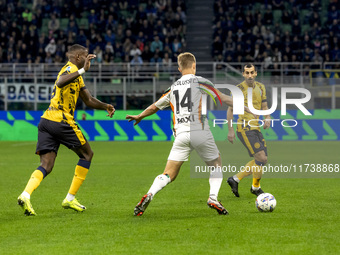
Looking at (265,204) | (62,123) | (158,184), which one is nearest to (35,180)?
(62,123)

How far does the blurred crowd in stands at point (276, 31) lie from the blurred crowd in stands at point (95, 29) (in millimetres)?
2052

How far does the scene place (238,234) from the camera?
6.96 metres

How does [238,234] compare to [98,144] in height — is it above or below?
above

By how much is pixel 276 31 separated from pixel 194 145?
903 inches

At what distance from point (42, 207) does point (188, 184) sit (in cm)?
365

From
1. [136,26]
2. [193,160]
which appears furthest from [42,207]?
[136,26]

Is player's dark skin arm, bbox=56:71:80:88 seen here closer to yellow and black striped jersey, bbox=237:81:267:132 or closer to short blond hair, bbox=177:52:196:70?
short blond hair, bbox=177:52:196:70

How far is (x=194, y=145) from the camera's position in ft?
26.8

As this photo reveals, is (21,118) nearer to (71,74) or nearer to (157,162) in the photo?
(157,162)

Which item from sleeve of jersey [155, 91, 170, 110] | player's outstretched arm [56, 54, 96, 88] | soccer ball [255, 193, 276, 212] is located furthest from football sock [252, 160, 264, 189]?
player's outstretched arm [56, 54, 96, 88]

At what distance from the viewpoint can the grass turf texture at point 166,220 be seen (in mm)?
6379

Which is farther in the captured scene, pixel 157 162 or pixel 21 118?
pixel 21 118

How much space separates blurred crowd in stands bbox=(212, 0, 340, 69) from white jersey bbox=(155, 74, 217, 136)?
770 inches

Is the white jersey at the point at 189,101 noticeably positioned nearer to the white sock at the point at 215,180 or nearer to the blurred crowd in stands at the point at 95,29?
the white sock at the point at 215,180
